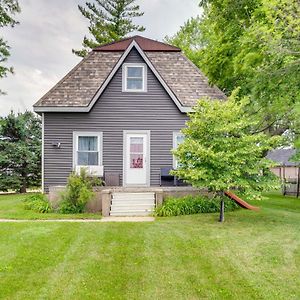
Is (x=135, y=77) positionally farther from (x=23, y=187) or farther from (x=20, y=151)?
(x=23, y=187)

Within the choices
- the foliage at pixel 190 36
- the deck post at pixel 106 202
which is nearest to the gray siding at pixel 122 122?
the deck post at pixel 106 202

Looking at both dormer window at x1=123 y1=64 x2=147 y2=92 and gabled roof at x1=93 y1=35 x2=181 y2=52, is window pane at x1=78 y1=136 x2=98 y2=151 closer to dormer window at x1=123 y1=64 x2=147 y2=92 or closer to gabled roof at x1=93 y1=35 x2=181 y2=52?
dormer window at x1=123 y1=64 x2=147 y2=92

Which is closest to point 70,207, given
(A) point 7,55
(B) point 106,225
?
(B) point 106,225

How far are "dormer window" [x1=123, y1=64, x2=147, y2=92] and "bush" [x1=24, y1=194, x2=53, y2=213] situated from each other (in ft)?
18.3

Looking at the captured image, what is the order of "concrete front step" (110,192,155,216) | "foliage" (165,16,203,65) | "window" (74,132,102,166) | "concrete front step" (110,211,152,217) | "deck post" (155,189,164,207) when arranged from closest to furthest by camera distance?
1. "concrete front step" (110,211,152,217)
2. "concrete front step" (110,192,155,216)
3. "deck post" (155,189,164,207)
4. "window" (74,132,102,166)
5. "foliage" (165,16,203,65)

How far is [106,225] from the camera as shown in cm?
968

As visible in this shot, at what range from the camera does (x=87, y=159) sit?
14.6m

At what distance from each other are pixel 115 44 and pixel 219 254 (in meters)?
12.9

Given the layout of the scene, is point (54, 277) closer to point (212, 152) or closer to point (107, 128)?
point (212, 152)

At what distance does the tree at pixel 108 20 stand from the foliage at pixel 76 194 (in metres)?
22.6

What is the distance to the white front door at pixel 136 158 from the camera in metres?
14.7

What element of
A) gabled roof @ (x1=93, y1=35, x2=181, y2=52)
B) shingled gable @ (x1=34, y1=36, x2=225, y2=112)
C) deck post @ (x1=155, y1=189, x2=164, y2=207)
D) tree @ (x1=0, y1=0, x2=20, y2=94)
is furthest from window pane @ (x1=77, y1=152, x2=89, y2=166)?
tree @ (x1=0, y1=0, x2=20, y2=94)

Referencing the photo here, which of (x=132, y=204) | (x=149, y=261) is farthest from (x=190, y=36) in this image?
(x=149, y=261)

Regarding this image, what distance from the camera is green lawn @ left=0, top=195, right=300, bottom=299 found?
518 centimetres
